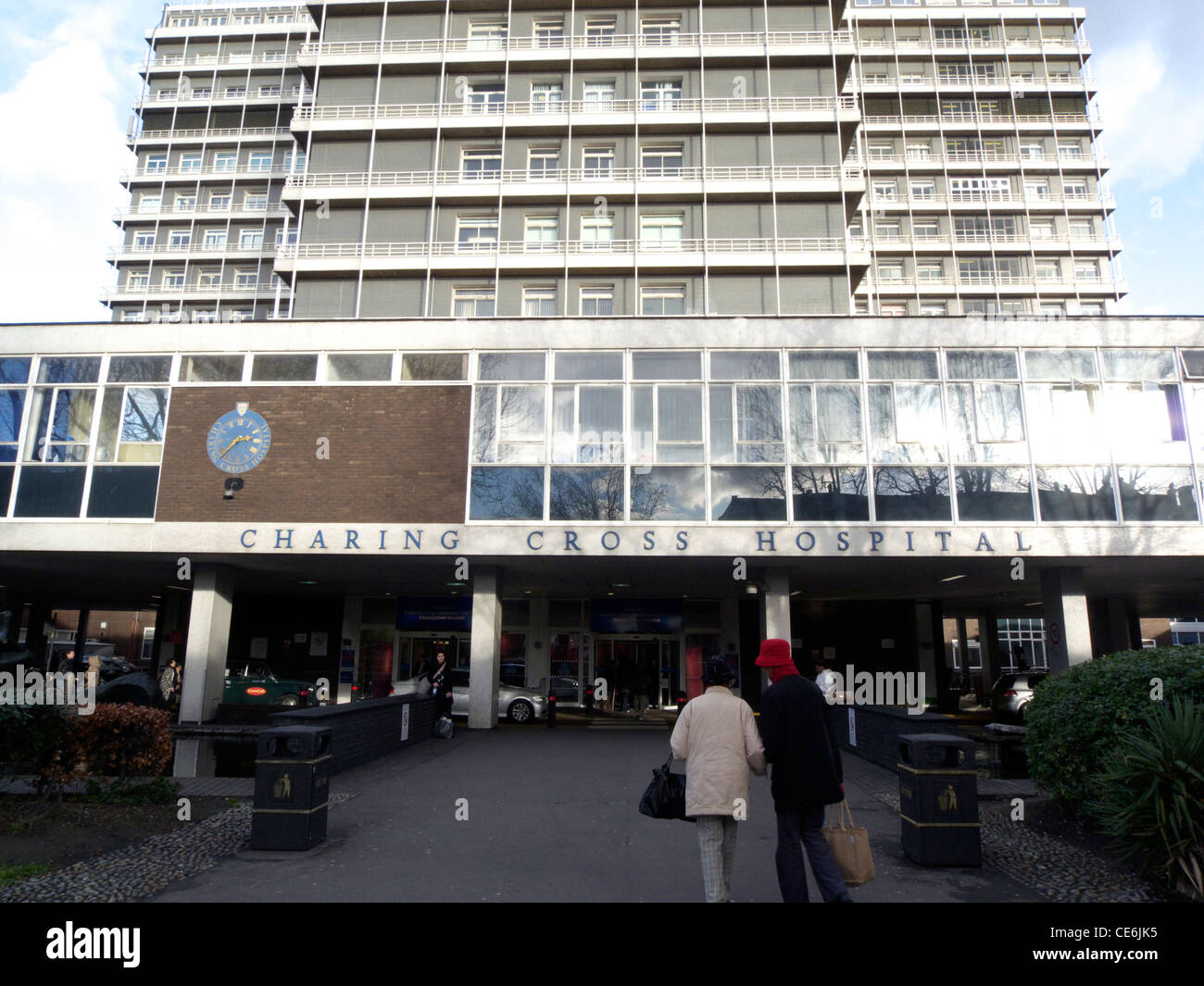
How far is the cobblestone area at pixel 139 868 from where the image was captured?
584 cm

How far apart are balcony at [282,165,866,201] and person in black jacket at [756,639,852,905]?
23496mm

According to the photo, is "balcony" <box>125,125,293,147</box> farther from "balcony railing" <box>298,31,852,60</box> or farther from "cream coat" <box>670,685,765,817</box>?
"cream coat" <box>670,685,765,817</box>

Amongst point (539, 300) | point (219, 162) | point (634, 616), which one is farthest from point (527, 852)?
point (219, 162)

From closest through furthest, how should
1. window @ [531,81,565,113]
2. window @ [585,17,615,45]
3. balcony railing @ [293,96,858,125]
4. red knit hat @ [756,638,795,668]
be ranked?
1. red knit hat @ [756,638,795,668]
2. balcony railing @ [293,96,858,125]
3. window @ [531,81,565,113]
4. window @ [585,17,615,45]

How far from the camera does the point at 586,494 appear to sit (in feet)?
52.2

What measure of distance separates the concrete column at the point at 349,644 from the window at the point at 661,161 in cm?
1741

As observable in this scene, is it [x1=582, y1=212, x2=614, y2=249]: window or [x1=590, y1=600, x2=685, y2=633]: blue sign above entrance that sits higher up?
[x1=582, y1=212, x2=614, y2=249]: window

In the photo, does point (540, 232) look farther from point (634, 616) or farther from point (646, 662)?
point (646, 662)

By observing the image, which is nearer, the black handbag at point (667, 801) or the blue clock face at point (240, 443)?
the black handbag at point (667, 801)

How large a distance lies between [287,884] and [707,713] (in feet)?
12.0

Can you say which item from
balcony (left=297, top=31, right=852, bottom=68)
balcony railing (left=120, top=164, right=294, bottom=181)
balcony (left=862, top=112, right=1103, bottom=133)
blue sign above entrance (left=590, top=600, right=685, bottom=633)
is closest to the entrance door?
blue sign above entrance (left=590, top=600, right=685, bottom=633)

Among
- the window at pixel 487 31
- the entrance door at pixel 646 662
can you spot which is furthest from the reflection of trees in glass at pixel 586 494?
the window at pixel 487 31

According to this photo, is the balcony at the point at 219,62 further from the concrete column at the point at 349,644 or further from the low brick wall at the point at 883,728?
the low brick wall at the point at 883,728

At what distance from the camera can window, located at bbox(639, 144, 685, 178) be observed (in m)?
26.2
